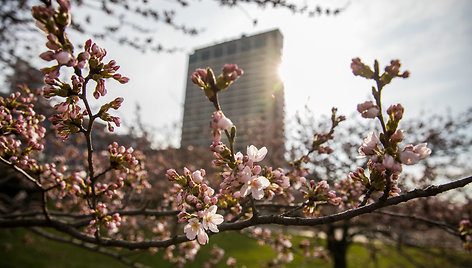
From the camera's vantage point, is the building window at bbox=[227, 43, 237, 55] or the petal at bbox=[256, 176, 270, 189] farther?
the building window at bbox=[227, 43, 237, 55]

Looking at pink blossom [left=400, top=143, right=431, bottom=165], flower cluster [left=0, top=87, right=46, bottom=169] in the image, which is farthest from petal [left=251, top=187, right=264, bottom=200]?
flower cluster [left=0, top=87, right=46, bottom=169]

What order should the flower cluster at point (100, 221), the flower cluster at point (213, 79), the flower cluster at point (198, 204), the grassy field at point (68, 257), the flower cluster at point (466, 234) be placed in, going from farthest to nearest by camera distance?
the grassy field at point (68, 257)
the flower cluster at point (466, 234)
the flower cluster at point (100, 221)
the flower cluster at point (198, 204)
the flower cluster at point (213, 79)

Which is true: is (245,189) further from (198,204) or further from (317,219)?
(317,219)

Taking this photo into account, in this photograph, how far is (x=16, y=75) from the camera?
7.39 metres

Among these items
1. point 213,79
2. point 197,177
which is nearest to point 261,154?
point 197,177

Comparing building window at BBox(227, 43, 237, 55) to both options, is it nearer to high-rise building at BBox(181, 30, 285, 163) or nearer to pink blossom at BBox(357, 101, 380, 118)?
high-rise building at BBox(181, 30, 285, 163)

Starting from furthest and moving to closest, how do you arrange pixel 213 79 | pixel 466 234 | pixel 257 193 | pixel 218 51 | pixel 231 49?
pixel 231 49 → pixel 218 51 → pixel 466 234 → pixel 257 193 → pixel 213 79

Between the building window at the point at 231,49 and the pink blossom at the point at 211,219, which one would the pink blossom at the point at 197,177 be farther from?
the building window at the point at 231,49

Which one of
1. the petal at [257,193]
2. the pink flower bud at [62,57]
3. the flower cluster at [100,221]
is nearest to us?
the pink flower bud at [62,57]

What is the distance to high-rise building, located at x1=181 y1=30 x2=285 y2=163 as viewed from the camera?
5023mm

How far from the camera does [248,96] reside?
33.0ft

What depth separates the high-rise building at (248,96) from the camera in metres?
5.02

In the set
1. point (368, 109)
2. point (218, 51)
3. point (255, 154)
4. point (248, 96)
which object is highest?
point (248, 96)

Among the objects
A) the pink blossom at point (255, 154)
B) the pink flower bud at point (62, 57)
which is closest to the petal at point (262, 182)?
the pink blossom at point (255, 154)
